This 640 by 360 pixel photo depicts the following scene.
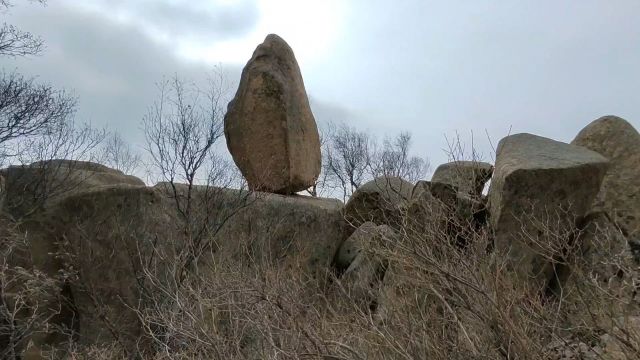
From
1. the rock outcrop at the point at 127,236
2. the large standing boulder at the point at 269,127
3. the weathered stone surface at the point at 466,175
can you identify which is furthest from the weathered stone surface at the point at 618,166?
the large standing boulder at the point at 269,127

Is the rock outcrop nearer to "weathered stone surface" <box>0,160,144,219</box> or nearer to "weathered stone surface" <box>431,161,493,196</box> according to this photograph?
"weathered stone surface" <box>0,160,144,219</box>

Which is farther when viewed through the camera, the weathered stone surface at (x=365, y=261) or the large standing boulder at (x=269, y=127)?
the large standing boulder at (x=269, y=127)

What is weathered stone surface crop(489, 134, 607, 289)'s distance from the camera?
6500 mm

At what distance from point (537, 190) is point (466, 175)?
793 millimetres

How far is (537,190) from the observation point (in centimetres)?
671

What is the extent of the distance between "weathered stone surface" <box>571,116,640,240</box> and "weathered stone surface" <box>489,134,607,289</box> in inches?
17.8

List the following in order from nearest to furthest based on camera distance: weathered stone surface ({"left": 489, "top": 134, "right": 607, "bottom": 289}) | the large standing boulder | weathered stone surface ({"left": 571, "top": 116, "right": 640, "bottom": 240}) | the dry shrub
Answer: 1. the dry shrub
2. weathered stone surface ({"left": 489, "top": 134, "right": 607, "bottom": 289})
3. weathered stone surface ({"left": 571, "top": 116, "right": 640, "bottom": 240})
4. the large standing boulder

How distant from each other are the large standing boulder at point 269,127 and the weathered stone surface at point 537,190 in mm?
3740

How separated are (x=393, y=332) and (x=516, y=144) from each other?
13.3 feet

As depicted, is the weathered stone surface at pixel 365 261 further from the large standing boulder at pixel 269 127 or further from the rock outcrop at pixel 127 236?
the large standing boulder at pixel 269 127

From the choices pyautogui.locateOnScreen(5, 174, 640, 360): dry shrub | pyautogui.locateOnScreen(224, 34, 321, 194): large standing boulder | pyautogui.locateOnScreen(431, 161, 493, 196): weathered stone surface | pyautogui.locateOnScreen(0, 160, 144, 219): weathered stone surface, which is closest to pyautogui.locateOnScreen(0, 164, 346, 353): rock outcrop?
pyautogui.locateOnScreen(0, 160, 144, 219): weathered stone surface

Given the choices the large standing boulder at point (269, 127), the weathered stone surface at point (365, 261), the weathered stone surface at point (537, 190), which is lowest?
the weathered stone surface at point (365, 261)

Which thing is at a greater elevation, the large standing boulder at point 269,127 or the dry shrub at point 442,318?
the large standing boulder at point 269,127

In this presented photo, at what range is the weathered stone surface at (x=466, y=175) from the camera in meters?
5.88
